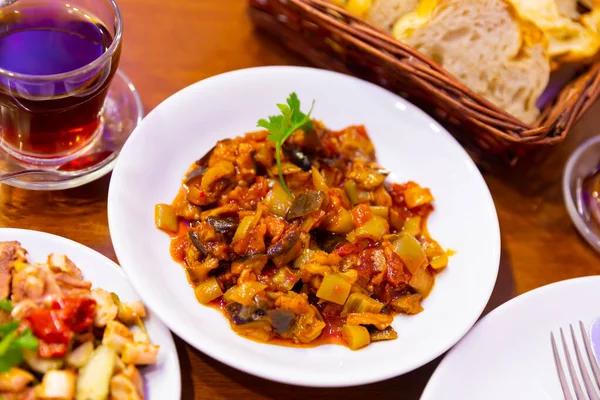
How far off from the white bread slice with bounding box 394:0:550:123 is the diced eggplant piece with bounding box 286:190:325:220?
90cm

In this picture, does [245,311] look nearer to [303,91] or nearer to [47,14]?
[303,91]

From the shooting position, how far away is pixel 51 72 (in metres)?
2.04

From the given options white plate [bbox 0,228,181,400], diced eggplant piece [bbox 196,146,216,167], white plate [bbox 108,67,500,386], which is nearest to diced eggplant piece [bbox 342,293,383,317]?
white plate [bbox 108,67,500,386]

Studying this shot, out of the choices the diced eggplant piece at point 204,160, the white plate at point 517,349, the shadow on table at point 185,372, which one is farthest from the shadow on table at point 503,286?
the diced eggplant piece at point 204,160

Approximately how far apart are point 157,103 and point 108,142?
1.11 feet

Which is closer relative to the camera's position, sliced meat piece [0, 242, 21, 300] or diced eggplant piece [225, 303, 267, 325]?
sliced meat piece [0, 242, 21, 300]

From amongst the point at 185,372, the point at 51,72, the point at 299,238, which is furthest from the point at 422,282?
the point at 51,72

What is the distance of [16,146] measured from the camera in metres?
2.17

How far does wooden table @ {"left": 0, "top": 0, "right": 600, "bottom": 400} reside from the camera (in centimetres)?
186

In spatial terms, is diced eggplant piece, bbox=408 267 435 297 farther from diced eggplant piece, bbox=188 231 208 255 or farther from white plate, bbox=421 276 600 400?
diced eggplant piece, bbox=188 231 208 255

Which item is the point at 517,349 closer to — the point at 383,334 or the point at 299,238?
the point at 383,334

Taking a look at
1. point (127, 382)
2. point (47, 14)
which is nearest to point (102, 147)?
point (47, 14)

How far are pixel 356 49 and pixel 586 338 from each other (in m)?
1.49

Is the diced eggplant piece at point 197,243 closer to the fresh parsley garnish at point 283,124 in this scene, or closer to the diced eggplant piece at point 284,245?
the diced eggplant piece at point 284,245
